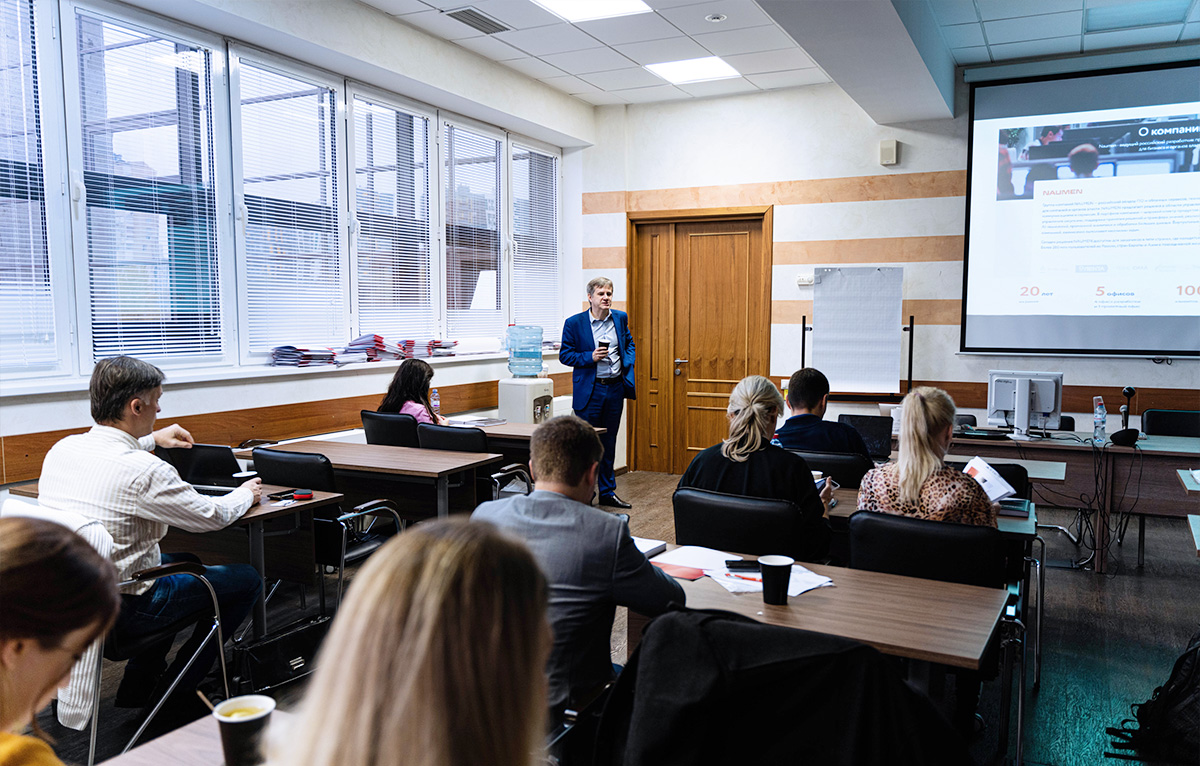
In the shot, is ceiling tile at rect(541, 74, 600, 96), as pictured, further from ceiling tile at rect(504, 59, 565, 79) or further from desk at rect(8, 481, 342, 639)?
desk at rect(8, 481, 342, 639)

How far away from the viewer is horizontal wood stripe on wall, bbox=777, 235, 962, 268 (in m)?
6.45

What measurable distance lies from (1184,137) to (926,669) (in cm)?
558

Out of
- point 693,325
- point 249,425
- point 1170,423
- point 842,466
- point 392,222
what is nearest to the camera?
point 842,466

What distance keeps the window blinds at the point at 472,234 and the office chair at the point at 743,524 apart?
13.5ft

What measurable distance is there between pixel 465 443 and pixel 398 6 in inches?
111

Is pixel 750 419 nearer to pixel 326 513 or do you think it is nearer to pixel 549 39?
pixel 326 513

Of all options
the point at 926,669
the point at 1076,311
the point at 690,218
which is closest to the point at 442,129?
the point at 690,218

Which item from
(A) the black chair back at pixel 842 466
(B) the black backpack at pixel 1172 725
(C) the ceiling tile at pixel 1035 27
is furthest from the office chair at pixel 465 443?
(C) the ceiling tile at pixel 1035 27

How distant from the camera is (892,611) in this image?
2.02 metres

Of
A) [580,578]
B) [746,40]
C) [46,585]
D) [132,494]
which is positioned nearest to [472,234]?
[746,40]

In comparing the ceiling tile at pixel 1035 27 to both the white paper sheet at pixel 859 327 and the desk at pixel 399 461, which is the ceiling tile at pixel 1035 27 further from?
the desk at pixel 399 461

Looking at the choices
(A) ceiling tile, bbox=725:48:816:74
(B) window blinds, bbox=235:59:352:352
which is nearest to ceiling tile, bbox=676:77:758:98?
(A) ceiling tile, bbox=725:48:816:74

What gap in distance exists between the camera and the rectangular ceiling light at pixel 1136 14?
512 cm

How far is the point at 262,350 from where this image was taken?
4926 mm
